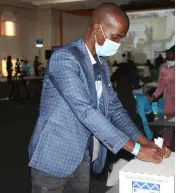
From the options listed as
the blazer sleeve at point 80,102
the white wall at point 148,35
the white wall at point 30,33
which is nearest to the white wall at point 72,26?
the white wall at point 30,33

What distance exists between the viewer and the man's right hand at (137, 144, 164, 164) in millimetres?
1517

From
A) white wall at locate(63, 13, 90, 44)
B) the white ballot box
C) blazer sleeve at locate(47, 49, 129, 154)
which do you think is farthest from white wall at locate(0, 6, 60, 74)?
the white ballot box

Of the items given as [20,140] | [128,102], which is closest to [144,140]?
[128,102]

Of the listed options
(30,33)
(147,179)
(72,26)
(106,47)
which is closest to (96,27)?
(106,47)

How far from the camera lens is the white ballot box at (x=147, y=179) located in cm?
135

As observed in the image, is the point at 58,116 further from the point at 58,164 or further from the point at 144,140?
the point at 144,140

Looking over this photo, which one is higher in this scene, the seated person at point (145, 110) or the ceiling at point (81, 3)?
the ceiling at point (81, 3)

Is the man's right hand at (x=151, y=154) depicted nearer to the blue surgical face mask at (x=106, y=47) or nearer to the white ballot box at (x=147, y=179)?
the white ballot box at (x=147, y=179)

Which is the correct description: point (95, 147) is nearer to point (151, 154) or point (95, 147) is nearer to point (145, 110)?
point (151, 154)

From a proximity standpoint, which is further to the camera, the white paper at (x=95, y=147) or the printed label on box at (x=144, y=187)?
the white paper at (x=95, y=147)

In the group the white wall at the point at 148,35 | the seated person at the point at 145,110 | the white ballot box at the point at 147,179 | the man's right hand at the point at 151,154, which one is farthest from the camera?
the white wall at the point at 148,35

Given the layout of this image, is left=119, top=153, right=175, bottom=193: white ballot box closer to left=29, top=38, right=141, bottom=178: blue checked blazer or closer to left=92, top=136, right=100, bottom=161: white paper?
left=29, top=38, right=141, bottom=178: blue checked blazer

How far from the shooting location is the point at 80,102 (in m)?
1.61

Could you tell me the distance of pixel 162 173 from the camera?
→ 138 centimetres
